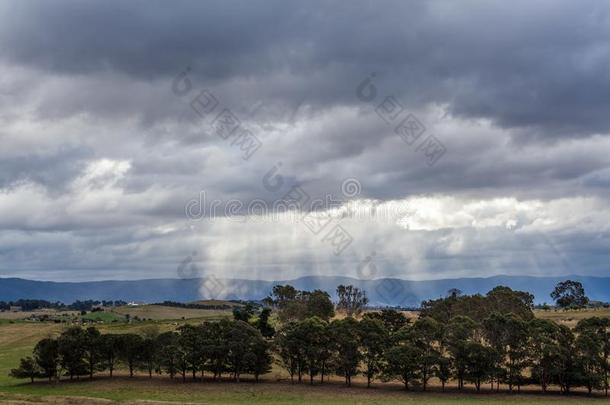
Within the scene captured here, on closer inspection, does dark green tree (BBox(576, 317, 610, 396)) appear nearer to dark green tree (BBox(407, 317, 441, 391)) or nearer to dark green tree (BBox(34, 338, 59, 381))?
dark green tree (BBox(407, 317, 441, 391))

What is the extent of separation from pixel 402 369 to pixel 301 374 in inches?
664

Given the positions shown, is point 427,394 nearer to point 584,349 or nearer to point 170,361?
point 584,349

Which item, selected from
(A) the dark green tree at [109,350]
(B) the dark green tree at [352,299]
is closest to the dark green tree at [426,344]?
(A) the dark green tree at [109,350]

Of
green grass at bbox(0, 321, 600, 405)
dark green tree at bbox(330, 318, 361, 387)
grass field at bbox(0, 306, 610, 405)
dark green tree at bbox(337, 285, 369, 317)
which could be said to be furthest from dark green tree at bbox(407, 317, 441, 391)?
dark green tree at bbox(337, 285, 369, 317)

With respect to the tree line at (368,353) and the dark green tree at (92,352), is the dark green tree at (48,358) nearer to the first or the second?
the tree line at (368,353)

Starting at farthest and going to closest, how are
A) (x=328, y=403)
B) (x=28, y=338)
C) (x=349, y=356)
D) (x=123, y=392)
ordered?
(x=28, y=338) → (x=349, y=356) → (x=123, y=392) → (x=328, y=403)

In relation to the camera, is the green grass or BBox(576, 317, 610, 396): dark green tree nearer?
the green grass

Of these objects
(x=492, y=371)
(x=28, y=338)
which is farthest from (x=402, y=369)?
(x=28, y=338)

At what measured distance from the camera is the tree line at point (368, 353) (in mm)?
86250

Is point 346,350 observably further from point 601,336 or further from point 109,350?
point 109,350

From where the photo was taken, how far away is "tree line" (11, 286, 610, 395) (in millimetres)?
86250

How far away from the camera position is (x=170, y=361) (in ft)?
310

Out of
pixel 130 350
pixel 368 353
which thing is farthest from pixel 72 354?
pixel 368 353

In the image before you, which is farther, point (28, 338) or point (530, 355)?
point (28, 338)
